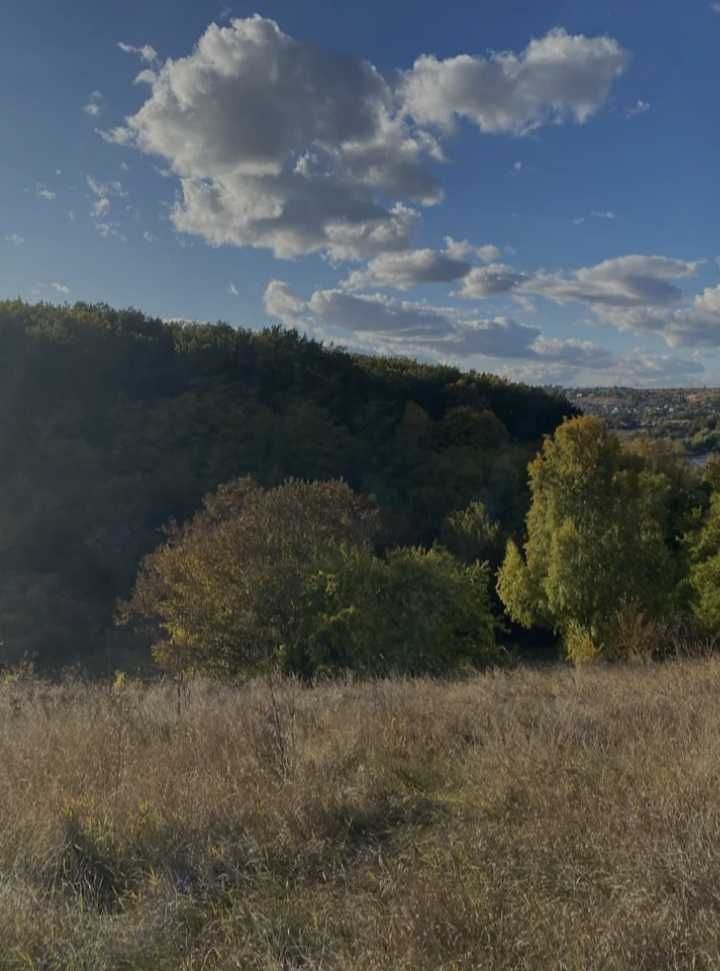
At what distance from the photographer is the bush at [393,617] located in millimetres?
14969

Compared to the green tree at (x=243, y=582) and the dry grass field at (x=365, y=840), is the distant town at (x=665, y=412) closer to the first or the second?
the green tree at (x=243, y=582)

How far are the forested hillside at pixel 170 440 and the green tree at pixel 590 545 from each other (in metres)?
6.40

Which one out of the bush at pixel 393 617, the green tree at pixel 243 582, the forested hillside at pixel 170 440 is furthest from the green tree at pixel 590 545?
the green tree at pixel 243 582

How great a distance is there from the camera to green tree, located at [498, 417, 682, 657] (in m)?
24.6

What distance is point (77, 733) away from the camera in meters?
4.55

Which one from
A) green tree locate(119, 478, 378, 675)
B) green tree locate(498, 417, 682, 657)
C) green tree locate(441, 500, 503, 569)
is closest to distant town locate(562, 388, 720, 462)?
green tree locate(441, 500, 503, 569)

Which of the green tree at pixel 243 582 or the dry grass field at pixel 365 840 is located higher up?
the dry grass field at pixel 365 840

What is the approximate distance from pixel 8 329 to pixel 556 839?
49.7m

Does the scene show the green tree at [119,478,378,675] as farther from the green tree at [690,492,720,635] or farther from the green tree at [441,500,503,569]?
the green tree at [441,500,503,569]

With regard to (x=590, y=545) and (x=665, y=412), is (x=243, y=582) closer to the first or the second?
(x=590, y=545)

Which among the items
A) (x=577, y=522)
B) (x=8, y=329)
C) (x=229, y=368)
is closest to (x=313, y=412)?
(x=229, y=368)

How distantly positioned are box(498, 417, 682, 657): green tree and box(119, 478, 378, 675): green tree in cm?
1069

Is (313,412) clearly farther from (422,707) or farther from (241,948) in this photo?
(241,948)

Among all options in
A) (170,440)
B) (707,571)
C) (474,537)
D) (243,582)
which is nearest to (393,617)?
(243,582)
